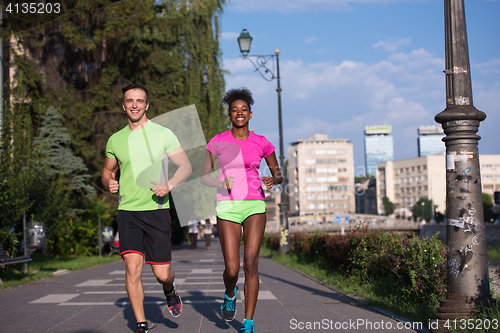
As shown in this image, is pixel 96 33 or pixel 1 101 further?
pixel 96 33

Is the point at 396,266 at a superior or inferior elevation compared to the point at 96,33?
inferior

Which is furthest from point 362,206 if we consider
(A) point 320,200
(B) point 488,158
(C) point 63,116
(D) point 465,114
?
(D) point 465,114

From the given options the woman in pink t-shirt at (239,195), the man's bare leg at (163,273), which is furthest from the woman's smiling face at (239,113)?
the man's bare leg at (163,273)

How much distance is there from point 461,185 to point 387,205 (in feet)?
493

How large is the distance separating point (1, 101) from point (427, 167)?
5472 inches

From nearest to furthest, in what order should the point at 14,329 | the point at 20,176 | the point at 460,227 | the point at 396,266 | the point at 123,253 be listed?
the point at 123,253
the point at 460,227
the point at 14,329
the point at 396,266
the point at 20,176

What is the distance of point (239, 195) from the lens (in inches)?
189

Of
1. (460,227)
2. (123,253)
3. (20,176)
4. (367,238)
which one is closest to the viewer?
(123,253)

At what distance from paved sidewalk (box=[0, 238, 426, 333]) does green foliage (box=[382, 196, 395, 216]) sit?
144647 mm

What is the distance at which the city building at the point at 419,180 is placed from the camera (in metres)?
136

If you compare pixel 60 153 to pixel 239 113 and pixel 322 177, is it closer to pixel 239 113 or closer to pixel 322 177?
pixel 239 113

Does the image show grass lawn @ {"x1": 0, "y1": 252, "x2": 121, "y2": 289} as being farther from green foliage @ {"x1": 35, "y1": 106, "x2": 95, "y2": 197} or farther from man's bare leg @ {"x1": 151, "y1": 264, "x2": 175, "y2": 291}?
man's bare leg @ {"x1": 151, "y1": 264, "x2": 175, "y2": 291}

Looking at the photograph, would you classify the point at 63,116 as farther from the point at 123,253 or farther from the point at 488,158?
the point at 488,158

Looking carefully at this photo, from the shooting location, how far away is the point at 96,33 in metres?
18.4
